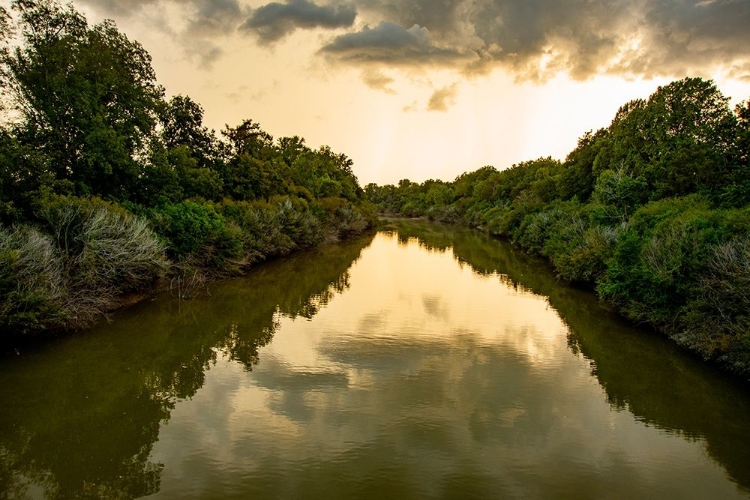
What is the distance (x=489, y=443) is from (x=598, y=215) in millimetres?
23494

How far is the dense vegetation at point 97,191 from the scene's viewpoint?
14.5 meters

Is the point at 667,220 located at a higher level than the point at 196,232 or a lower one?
higher

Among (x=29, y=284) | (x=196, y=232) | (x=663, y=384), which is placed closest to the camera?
(x=29, y=284)

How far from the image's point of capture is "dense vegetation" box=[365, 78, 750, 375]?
13664 mm

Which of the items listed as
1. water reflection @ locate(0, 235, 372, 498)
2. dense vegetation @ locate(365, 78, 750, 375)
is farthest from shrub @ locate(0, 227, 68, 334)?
dense vegetation @ locate(365, 78, 750, 375)

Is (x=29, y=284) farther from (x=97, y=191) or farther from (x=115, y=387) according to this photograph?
(x=97, y=191)

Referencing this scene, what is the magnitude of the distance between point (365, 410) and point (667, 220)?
16928 millimetres

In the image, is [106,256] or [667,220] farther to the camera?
[667,220]

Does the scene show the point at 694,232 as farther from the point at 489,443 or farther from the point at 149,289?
the point at 149,289

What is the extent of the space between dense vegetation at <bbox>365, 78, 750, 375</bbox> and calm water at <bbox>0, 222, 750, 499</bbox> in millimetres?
1464

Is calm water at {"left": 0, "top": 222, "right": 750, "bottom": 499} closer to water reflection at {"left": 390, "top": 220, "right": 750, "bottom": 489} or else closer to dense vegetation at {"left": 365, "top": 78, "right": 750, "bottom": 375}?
water reflection at {"left": 390, "top": 220, "right": 750, "bottom": 489}

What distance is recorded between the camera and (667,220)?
20219 millimetres

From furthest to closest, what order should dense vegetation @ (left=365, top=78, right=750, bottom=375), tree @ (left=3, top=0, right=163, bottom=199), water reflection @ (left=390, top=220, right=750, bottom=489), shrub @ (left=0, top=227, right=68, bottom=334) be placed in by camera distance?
tree @ (left=3, top=0, right=163, bottom=199), dense vegetation @ (left=365, top=78, right=750, bottom=375), shrub @ (left=0, top=227, right=68, bottom=334), water reflection @ (left=390, top=220, right=750, bottom=489)

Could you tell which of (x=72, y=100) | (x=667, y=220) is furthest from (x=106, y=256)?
(x=667, y=220)
